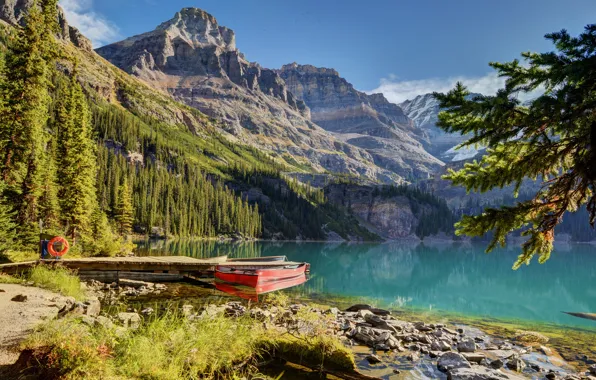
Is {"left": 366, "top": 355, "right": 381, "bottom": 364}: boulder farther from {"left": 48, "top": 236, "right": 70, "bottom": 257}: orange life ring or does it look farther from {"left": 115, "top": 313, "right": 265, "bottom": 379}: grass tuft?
{"left": 48, "top": 236, "right": 70, "bottom": 257}: orange life ring

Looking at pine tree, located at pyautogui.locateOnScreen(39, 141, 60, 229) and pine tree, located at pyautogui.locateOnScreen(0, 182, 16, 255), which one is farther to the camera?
pine tree, located at pyautogui.locateOnScreen(39, 141, 60, 229)

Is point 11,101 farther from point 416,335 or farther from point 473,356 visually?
point 473,356

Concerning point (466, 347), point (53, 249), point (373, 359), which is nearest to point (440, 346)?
point (466, 347)

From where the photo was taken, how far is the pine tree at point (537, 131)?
6.50 meters

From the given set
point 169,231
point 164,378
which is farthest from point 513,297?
point 169,231

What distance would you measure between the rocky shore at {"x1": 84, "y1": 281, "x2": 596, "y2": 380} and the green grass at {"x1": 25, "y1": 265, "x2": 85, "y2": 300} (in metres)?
2.46

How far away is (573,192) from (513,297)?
4818cm

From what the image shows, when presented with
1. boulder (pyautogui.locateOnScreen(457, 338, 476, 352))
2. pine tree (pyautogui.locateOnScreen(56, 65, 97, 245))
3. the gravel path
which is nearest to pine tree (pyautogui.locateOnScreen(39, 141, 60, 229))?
pine tree (pyautogui.locateOnScreen(56, 65, 97, 245))

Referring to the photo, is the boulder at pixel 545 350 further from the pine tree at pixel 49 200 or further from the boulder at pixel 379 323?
the pine tree at pixel 49 200

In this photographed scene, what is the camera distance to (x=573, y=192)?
8.23 metres

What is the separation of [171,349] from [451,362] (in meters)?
10.5

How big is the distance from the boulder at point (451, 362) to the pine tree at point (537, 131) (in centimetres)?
569

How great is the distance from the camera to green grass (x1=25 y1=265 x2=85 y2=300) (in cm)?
1805

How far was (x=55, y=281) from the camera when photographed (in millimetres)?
19000
